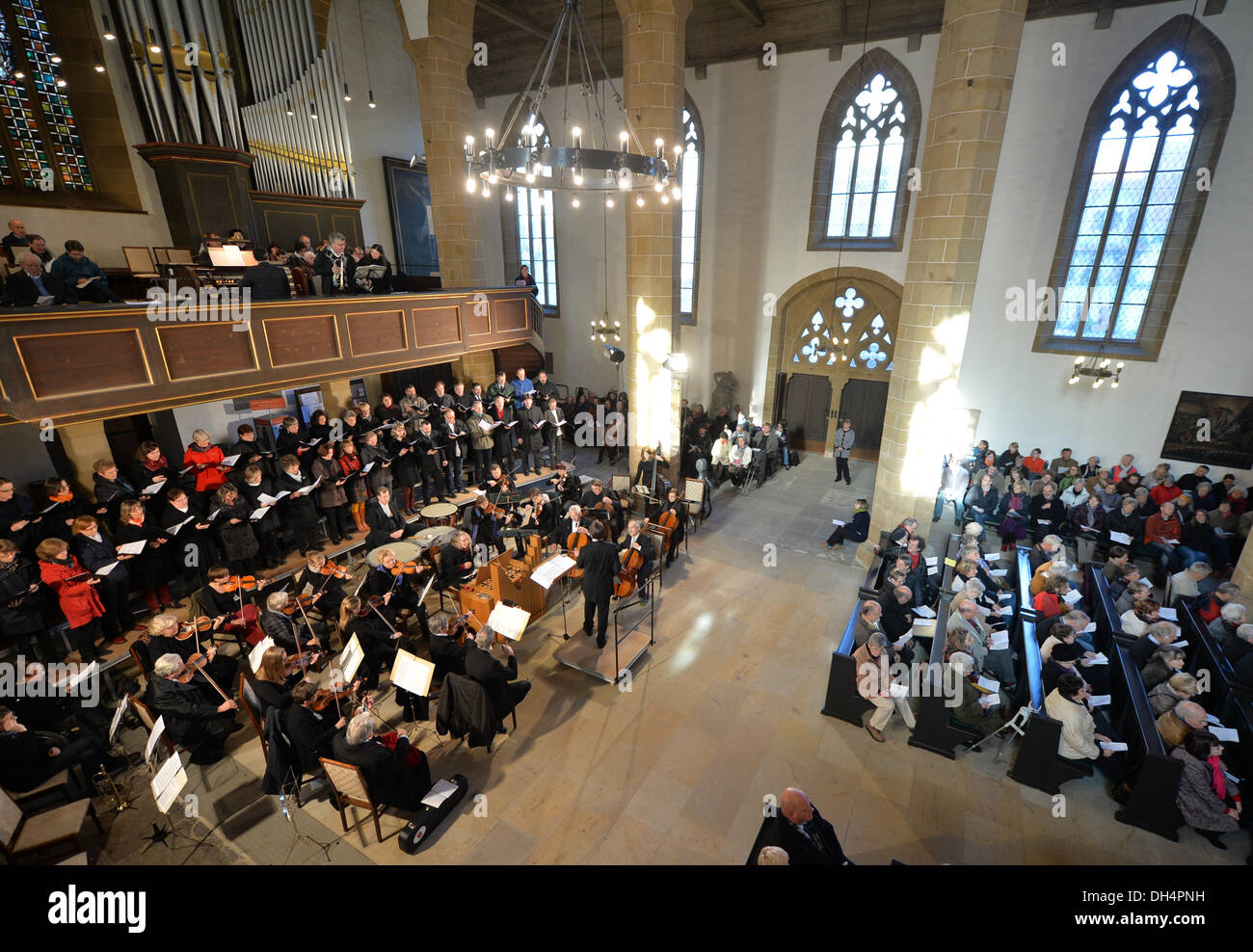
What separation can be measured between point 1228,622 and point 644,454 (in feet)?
26.8

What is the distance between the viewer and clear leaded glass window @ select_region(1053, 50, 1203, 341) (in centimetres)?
982

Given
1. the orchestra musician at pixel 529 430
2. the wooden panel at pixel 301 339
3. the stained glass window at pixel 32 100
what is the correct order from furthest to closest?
the orchestra musician at pixel 529 430
the wooden panel at pixel 301 339
the stained glass window at pixel 32 100

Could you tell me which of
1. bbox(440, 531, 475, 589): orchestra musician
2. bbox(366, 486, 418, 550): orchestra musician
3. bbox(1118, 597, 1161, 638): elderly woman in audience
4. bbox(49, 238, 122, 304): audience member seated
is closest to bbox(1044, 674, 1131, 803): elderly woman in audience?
bbox(1118, 597, 1161, 638): elderly woman in audience

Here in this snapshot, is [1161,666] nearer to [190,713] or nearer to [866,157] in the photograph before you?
[190,713]

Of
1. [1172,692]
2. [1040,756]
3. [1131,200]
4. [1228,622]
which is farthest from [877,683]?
[1131,200]

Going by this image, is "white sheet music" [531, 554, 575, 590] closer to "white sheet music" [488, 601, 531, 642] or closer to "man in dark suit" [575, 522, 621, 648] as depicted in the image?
"man in dark suit" [575, 522, 621, 648]

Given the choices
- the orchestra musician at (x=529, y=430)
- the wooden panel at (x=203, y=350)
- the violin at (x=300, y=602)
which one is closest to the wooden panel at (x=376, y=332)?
the wooden panel at (x=203, y=350)

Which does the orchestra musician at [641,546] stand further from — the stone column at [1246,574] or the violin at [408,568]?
the stone column at [1246,574]

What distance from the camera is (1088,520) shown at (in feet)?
31.1

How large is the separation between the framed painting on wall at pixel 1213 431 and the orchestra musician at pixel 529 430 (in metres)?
12.1

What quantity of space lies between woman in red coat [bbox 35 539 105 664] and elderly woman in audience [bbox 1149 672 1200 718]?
10325 millimetres

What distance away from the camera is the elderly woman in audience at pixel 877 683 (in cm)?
555

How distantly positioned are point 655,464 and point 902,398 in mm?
4264

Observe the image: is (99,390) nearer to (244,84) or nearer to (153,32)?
(153,32)
